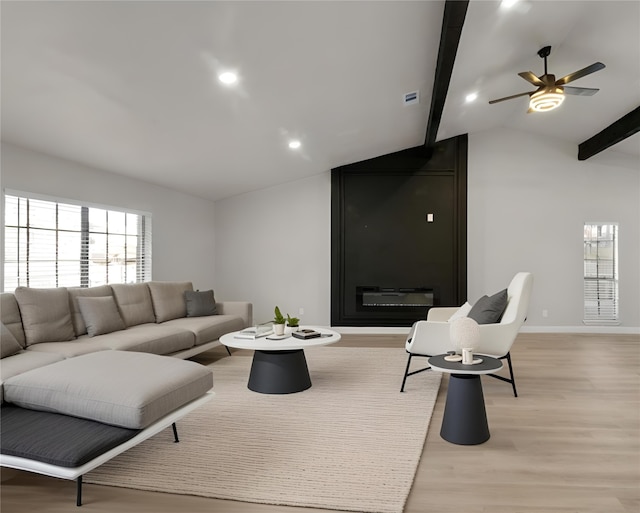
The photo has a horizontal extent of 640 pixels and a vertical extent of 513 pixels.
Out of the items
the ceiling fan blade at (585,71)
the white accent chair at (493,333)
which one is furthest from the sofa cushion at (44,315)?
the ceiling fan blade at (585,71)

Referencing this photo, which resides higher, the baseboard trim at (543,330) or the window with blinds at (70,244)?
the window with blinds at (70,244)

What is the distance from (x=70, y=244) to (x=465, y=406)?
13.7ft

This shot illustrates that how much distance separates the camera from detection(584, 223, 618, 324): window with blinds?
23.7ft

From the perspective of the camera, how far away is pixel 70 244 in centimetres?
491

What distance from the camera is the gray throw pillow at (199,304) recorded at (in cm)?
543

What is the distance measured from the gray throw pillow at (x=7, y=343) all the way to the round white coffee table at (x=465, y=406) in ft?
9.29

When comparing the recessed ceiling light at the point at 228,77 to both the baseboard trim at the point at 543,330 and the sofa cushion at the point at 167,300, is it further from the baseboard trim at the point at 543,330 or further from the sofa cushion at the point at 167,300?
the baseboard trim at the point at 543,330

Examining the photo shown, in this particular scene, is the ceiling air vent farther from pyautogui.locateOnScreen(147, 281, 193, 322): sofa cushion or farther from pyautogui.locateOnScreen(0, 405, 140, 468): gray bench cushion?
pyautogui.locateOnScreen(0, 405, 140, 468): gray bench cushion

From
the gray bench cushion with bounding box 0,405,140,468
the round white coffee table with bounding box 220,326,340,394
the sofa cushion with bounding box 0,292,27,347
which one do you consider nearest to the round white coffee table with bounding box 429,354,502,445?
the round white coffee table with bounding box 220,326,340,394

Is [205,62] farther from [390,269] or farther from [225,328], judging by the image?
[390,269]

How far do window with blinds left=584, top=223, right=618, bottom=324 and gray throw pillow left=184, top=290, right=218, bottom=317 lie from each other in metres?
5.65

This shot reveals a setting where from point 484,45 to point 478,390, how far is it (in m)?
3.17

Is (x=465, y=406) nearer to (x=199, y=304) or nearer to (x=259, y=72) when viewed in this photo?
(x=259, y=72)

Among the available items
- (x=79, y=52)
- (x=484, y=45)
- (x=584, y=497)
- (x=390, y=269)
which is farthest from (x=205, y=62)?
(x=390, y=269)
